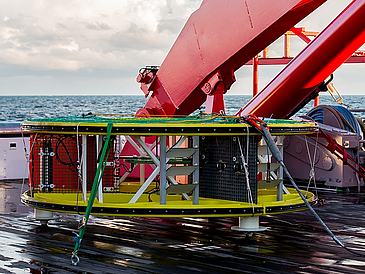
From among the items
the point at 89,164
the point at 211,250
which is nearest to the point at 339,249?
the point at 211,250

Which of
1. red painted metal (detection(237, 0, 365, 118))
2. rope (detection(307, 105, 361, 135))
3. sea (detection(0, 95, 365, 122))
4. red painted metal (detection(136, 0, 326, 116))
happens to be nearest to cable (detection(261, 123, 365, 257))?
red painted metal (detection(136, 0, 326, 116))

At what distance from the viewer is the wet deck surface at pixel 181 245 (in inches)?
197

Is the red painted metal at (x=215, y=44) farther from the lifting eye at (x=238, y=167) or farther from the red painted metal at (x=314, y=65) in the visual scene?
→ the lifting eye at (x=238, y=167)

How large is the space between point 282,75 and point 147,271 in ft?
15.9

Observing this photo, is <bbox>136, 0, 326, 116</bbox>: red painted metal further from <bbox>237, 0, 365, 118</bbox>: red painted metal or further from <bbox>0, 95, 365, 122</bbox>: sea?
<bbox>0, 95, 365, 122</bbox>: sea

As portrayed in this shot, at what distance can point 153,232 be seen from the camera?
21.2ft

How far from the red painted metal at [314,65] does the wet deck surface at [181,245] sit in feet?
6.81

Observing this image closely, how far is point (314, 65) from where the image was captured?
8438 millimetres

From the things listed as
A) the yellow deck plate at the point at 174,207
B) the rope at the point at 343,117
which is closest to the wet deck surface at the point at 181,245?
the yellow deck plate at the point at 174,207

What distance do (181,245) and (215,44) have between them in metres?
3.33

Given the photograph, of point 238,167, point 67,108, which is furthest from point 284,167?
point 67,108

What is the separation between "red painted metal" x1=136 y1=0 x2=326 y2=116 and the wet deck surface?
2282 millimetres

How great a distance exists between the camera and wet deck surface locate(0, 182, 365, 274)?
499 cm

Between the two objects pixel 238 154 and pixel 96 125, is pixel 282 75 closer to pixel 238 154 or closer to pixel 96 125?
pixel 238 154
